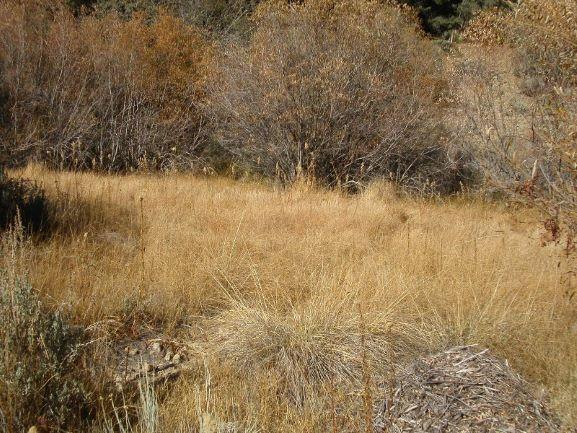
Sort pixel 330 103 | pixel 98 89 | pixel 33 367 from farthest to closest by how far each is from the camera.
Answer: pixel 98 89 → pixel 330 103 → pixel 33 367

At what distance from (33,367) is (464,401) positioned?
7.02 feet

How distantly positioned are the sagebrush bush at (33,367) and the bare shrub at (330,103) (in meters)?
6.27

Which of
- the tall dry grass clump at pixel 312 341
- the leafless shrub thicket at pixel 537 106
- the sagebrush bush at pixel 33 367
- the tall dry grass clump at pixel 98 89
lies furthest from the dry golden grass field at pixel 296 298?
the tall dry grass clump at pixel 98 89

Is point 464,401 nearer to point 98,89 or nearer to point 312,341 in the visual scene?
point 312,341

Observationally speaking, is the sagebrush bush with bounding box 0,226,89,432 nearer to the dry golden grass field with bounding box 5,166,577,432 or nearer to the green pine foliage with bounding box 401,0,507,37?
the dry golden grass field with bounding box 5,166,577,432

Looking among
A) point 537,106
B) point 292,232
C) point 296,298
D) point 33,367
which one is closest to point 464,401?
point 296,298

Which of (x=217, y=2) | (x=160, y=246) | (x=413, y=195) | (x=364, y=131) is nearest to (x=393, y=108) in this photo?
(x=364, y=131)

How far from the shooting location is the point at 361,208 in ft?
24.6

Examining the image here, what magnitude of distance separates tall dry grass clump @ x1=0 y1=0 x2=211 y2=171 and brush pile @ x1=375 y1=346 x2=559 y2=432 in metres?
7.46

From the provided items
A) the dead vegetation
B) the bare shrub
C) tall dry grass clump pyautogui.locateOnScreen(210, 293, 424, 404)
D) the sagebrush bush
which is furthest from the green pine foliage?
the sagebrush bush

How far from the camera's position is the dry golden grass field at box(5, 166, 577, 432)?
340 cm

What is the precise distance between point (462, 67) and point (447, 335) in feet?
24.9

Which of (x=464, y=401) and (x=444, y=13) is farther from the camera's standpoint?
(x=444, y=13)

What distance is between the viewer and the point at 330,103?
9.56 m
